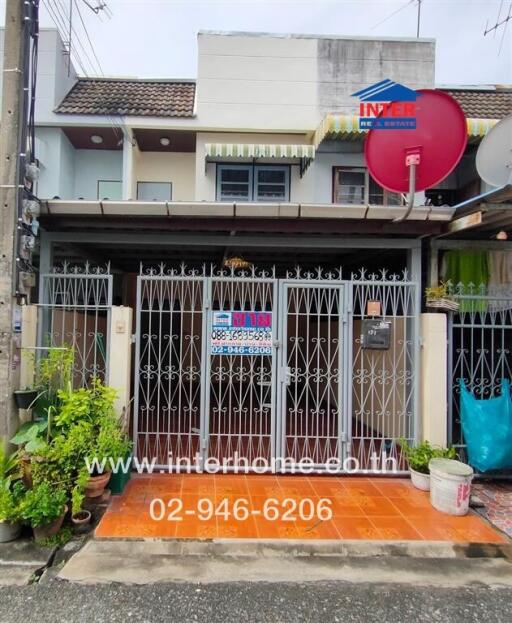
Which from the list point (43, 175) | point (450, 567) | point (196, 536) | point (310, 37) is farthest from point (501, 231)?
point (43, 175)

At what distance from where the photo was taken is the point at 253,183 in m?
9.09

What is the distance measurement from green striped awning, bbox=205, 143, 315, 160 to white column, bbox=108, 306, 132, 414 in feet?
16.0

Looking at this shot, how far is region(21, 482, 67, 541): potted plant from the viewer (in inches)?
129

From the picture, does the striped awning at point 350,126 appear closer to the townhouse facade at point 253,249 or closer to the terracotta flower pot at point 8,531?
the townhouse facade at point 253,249

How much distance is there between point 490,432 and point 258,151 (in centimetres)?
647

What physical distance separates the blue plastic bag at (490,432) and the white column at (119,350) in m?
4.11

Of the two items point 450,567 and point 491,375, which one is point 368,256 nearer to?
point 491,375

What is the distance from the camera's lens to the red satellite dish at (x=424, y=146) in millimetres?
4449

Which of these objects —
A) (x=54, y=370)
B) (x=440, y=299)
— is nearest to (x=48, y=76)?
(x=54, y=370)

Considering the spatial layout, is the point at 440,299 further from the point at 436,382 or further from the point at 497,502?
the point at 497,502

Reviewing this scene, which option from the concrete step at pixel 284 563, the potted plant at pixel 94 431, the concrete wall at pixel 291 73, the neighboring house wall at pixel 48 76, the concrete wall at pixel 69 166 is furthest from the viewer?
the concrete wall at pixel 291 73

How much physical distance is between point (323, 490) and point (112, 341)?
9.76 ft

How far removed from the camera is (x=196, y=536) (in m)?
3.50

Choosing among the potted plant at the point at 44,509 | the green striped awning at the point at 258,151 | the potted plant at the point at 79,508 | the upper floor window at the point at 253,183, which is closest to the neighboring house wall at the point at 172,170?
the upper floor window at the point at 253,183
